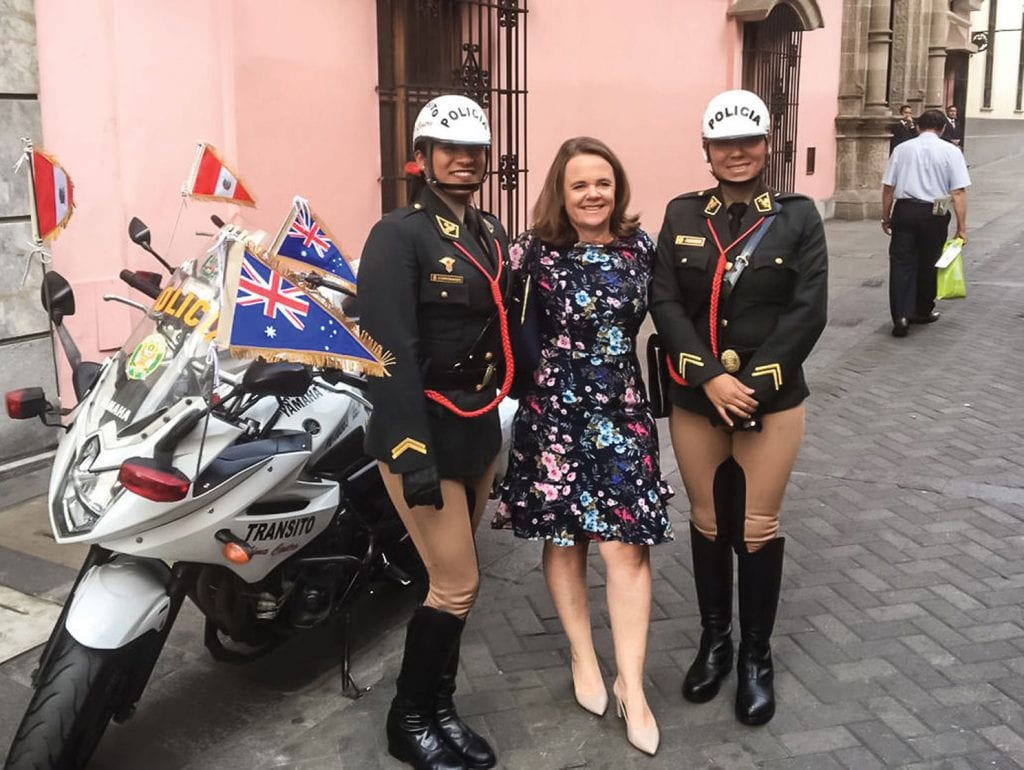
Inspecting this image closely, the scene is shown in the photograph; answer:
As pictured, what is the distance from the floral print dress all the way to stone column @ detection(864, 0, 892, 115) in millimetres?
15278

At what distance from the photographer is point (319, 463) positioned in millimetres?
3301

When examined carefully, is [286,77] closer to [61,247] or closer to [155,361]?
[61,247]

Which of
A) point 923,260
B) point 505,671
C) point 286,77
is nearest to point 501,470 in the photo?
point 505,671

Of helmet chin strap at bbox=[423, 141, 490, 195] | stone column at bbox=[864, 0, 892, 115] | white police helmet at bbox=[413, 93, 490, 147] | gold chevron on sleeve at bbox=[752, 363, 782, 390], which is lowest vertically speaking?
gold chevron on sleeve at bbox=[752, 363, 782, 390]

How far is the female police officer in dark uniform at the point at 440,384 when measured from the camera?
274cm

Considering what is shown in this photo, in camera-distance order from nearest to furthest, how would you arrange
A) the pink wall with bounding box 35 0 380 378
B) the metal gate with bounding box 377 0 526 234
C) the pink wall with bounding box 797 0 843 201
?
1. the pink wall with bounding box 35 0 380 378
2. the metal gate with bounding box 377 0 526 234
3. the pink wall with bounding box 797 0 843 201

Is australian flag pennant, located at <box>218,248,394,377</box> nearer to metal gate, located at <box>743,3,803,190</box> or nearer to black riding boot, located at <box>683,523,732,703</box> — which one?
black riding boot, located at <box>683,523,732,703</box>

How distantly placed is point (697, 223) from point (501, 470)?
1463 millimetres

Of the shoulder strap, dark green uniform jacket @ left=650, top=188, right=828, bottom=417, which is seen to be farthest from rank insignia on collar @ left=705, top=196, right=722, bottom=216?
the shoulder strap

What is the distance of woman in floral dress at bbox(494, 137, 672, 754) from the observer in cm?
312

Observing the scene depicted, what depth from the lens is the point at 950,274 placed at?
8.83 metres

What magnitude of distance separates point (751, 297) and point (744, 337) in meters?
0.12

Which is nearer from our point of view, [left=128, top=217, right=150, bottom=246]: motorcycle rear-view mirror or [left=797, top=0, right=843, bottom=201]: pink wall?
[left=128, top=217, right=150, bottom=246]: motorcycle rear-view mirror

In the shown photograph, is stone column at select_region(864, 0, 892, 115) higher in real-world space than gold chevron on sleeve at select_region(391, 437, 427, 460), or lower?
higher
